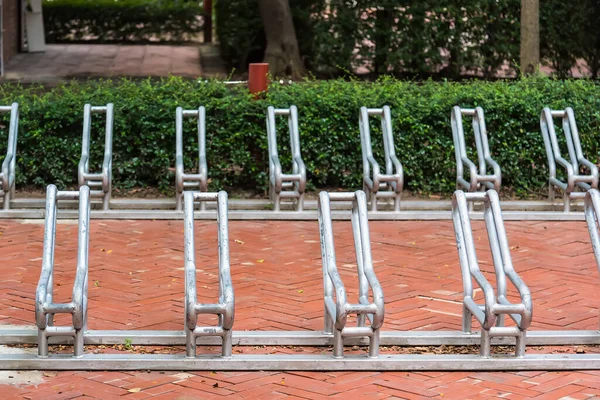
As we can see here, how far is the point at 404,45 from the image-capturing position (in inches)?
613

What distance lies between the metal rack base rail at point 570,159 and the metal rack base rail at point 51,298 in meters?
4.53

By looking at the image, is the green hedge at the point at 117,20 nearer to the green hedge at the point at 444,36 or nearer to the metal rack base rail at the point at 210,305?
the green hedge at the point at 444,36

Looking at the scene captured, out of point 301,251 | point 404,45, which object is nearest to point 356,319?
point 301,251

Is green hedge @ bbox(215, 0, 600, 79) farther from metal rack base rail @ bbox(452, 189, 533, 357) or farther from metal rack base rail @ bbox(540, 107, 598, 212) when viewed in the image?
metal rack base rail @ bbox(452, 189, 533, 357)

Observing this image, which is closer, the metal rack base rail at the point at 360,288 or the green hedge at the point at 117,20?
the metal rack base rail at the point at 360,288

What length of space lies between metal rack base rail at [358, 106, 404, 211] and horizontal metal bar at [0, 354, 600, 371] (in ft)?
10.6

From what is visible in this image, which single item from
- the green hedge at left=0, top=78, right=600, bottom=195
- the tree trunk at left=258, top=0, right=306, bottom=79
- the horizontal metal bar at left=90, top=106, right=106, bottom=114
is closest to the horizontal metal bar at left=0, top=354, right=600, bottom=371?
the horizontal metal bar at left=90, top=106, right=106, bottom=114

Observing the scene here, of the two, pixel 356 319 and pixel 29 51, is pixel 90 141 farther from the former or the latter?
pixel 29 51

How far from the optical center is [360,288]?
5.47 meters

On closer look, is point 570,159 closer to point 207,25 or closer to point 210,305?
point 210,305

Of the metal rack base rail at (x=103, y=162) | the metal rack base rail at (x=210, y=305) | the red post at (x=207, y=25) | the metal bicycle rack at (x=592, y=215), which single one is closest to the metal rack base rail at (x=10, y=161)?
the metal rack base rail at (x=103, y=162)

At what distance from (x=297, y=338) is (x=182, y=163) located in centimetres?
321

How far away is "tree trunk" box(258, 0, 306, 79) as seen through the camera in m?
15.5

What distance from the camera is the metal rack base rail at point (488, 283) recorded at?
525 cm
